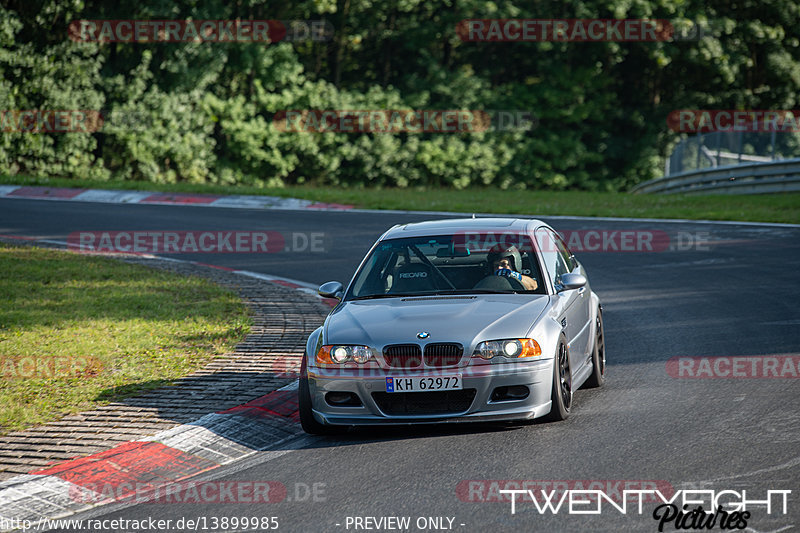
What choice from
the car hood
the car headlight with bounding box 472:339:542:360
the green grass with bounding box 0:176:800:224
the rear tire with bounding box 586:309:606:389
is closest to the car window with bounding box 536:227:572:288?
the car hood

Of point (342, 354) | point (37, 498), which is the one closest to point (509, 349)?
point (342, 354)

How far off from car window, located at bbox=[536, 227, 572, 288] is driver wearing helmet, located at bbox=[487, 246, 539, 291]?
20 cm

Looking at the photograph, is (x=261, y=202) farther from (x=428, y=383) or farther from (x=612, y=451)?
(x=612, y=451)

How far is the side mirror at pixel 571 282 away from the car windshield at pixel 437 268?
0.18 meters

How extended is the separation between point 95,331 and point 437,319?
4.98m

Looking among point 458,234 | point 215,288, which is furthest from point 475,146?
point 458,234

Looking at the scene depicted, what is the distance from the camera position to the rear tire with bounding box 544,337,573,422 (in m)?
7.02

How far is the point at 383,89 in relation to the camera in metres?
44.8

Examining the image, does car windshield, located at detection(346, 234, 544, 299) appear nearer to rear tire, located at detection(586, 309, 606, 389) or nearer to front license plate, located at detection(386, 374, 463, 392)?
rear tire, located at detection(586, 309, 606, 389)

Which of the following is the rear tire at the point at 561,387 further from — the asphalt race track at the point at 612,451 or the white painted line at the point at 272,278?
the white painted line at the point at 272,278

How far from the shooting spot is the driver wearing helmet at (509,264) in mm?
7992

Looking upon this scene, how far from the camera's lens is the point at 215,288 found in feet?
45.6

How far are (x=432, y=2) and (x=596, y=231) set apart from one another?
26563 millimetres

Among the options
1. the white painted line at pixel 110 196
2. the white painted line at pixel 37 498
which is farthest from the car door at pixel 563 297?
the white painted line at pixel 110 196
